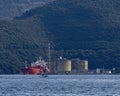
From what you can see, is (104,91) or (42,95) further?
(104,91)

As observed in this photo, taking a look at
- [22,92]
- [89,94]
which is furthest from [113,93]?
[22,92]

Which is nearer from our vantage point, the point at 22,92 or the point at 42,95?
the point at 42,95

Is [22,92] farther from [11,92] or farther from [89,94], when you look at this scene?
[89,94]

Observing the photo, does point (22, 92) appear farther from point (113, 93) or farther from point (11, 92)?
point (113, 93)

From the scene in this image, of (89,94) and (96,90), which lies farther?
(96,90)

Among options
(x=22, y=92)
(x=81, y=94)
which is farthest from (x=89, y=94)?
(x=22, y=92)

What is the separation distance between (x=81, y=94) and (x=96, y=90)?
9.00 meters

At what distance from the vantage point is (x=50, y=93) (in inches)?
4107

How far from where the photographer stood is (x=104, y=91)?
108 metres

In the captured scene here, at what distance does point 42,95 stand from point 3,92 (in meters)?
7.21

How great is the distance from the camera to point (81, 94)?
102 metres

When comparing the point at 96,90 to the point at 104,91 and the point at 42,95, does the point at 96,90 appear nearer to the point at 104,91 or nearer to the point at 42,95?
the point at 104,91

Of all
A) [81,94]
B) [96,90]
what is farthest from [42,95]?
[96,90]

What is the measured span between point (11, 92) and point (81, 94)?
8680mm
